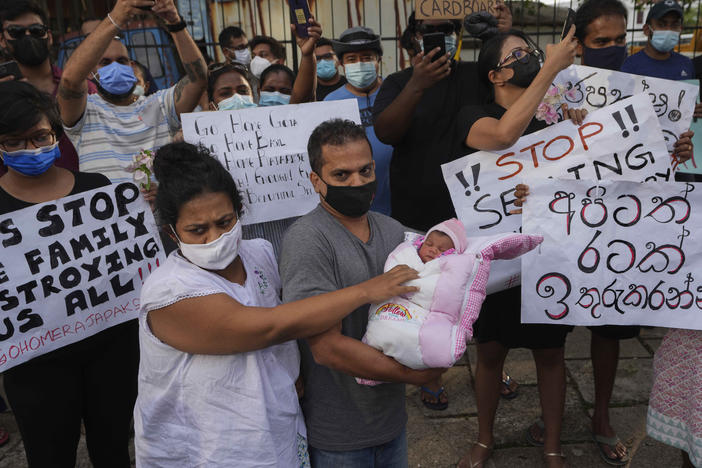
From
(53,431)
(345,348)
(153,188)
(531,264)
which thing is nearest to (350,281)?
(345,348)

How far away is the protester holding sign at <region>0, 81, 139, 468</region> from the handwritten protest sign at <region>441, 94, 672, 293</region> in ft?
5.40

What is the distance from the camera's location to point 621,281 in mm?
2432

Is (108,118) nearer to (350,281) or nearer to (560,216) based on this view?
(350,281)

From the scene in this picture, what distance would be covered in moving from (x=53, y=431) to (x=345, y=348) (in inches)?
57.8

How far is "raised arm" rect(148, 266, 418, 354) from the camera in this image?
5.20 ft

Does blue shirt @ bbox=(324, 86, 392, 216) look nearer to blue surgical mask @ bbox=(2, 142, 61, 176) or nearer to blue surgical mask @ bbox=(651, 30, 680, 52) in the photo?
blue surgical mask @ bbox=(2, 142, 61, 176)

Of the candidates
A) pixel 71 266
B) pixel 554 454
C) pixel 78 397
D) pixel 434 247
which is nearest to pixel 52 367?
pixel 78 397

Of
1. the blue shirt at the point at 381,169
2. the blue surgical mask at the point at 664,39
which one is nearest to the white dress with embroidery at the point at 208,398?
the blue shirt at the point at 381,169

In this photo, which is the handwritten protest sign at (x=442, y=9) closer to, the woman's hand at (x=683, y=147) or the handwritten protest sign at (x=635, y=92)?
the handwritten protest sign at (x=635, y=92)

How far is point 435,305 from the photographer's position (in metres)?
1.65

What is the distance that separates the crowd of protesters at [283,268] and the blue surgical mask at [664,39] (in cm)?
1

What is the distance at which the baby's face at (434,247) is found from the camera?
1.80 meters

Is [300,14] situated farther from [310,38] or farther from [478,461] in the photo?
[478,461]

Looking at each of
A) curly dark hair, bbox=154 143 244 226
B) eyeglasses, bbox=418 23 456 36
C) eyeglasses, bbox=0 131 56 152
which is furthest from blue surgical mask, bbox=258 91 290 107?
curly dark hair, bbox=154 143 244 226
